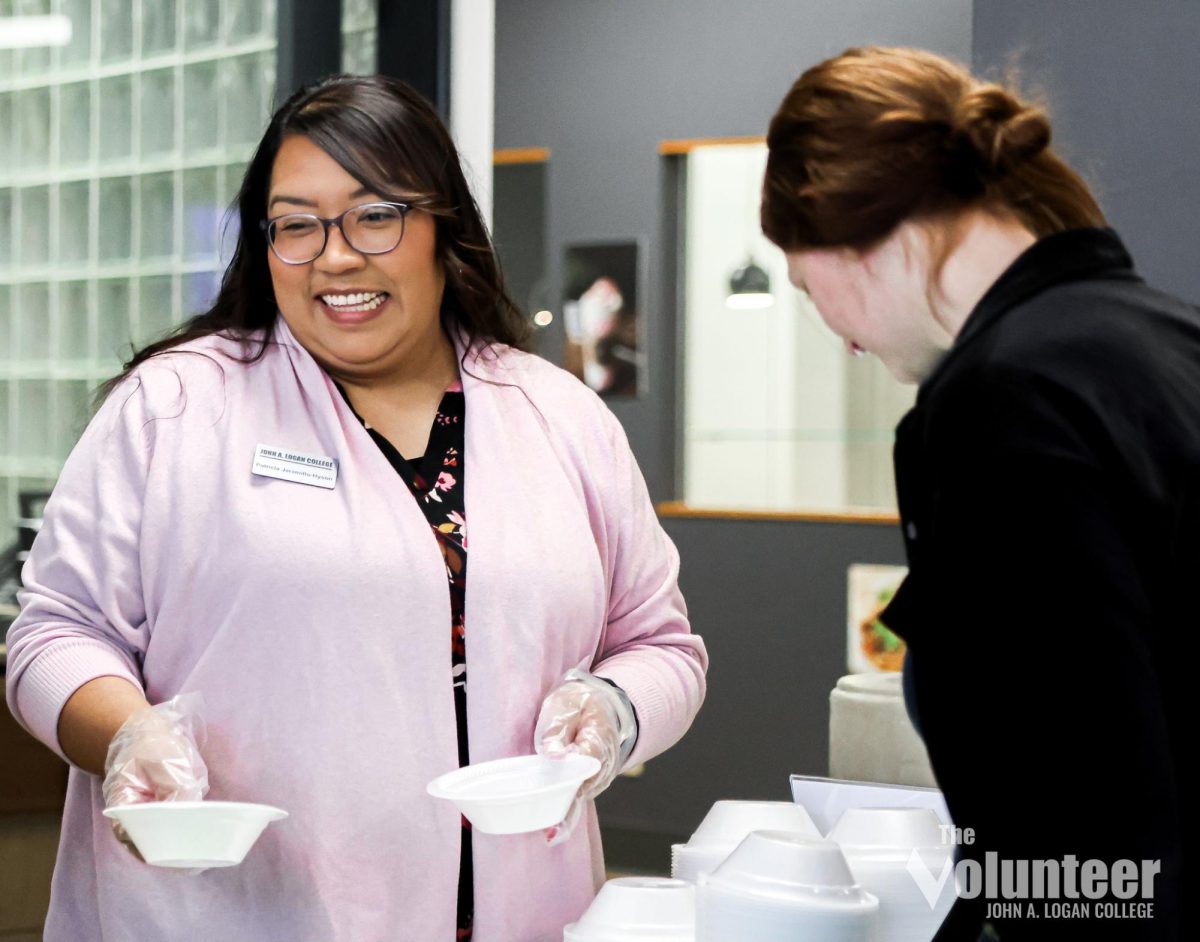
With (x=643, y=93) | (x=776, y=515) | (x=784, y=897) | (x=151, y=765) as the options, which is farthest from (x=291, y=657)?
(x=643, y=93)

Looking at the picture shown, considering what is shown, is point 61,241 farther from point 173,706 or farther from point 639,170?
point 639,170

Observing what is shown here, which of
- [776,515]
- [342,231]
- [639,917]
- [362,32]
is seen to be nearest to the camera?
[639,917]

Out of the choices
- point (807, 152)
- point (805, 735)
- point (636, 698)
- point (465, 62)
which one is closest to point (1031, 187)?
point (807, 152)

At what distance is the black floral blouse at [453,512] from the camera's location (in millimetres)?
1551

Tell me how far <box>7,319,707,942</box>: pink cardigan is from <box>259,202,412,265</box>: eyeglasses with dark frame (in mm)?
178

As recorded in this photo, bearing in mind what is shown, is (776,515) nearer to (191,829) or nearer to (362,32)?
(362,32)

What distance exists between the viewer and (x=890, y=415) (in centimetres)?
499

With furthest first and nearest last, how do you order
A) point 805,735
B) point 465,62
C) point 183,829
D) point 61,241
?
point 805,735 → point 465,62 → point 61,241 → point 183,829

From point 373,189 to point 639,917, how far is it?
0.89 meters

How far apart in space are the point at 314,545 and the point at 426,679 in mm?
190

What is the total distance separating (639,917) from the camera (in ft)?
3.82

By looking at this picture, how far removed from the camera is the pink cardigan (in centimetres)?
149

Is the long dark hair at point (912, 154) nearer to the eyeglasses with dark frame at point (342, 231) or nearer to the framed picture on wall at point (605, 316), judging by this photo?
the eyeglasses with dark frame at point (342, 231)

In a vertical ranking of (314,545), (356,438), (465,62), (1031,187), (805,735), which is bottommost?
(805,735)
